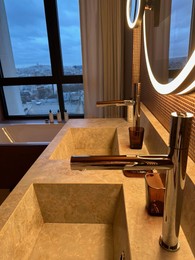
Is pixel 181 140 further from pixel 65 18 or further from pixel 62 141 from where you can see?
pixel 65 18

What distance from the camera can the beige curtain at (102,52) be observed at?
2170 millimetres

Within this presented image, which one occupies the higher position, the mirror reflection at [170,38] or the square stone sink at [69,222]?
the mirror reflection at [170,38]

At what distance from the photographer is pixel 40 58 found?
102 inches

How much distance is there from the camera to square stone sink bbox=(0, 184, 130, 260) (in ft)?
1.95

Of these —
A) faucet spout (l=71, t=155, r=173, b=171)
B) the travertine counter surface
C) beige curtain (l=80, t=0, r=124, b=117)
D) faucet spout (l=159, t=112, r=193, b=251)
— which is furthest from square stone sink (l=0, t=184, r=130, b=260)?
beige curtain (l=80, t=0, r=124, b=117)

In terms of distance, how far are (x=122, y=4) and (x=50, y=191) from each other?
7.32ft

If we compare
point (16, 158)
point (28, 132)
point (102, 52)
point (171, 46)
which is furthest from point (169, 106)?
point (28, 132)

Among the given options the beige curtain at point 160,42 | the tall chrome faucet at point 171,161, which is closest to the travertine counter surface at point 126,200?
the tall chrome faucet at point 171,161

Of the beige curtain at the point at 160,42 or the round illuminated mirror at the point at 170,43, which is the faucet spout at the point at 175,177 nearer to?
the round illuminated mirror at the point at 170,43

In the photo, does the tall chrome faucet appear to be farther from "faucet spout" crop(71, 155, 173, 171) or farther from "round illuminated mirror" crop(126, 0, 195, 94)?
"round illuminated mirror" crop(126, 0, 195, 94)

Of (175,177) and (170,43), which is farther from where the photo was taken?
(170,43)

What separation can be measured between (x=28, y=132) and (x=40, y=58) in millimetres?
1051

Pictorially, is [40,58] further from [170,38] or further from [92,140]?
[170,38]

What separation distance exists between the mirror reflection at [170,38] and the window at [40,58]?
6.00 feet
